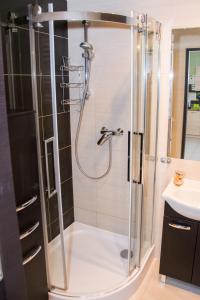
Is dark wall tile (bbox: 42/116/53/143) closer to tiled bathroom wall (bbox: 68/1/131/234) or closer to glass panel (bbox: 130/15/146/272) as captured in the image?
tiled bathroom wall (bbox: 68/1/131/234)

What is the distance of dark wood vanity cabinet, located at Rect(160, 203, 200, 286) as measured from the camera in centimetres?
214

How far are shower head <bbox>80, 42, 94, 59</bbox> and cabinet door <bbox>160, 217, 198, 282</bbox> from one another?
5.22ft

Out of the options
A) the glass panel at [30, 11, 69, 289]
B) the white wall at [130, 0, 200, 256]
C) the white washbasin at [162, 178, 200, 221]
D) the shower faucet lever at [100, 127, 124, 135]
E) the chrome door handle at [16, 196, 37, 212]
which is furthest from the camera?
the shower faucet lever at [100, 127, 124, 135]

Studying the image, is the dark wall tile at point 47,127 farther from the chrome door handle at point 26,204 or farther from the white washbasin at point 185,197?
the white washbasin at point 185,197

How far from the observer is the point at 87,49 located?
2.52 m

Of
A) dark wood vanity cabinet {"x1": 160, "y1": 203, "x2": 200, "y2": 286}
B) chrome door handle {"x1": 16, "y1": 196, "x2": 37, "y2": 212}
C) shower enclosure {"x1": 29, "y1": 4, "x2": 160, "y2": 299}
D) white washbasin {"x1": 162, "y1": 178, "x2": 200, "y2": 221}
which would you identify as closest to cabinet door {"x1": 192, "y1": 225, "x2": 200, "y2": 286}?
dark wood vanity cabinet {"x1": 160, "y1": 203, "x2": 200, "y2": 286}

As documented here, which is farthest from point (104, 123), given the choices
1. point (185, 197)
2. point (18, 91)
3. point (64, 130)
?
point (185, 197)

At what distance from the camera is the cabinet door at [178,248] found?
2151 millimetres

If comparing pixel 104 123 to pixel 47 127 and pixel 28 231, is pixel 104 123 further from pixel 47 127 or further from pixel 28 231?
pixel 28 231

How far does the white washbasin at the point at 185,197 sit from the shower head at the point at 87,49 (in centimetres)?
137

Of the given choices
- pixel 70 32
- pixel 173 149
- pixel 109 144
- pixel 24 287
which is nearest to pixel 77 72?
pixel 70 32

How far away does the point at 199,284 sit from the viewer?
223 cm

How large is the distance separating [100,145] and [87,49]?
0.91 m

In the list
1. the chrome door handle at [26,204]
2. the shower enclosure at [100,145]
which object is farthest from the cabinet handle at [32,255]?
the chrome door handle at [26,204]
